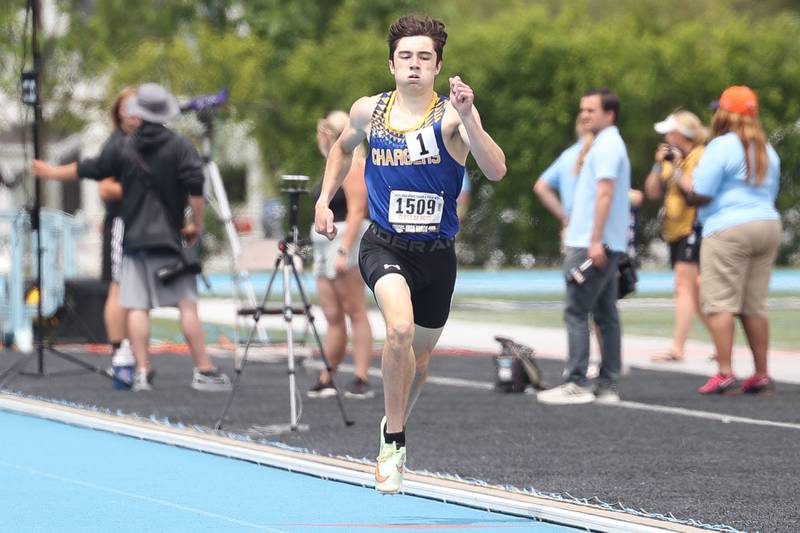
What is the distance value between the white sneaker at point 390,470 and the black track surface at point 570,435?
809 millimetres

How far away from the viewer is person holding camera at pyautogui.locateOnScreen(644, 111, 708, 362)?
43.9 ft

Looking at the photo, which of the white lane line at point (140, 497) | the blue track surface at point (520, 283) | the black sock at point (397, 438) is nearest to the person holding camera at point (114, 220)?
the white lane line at point (140, 497)

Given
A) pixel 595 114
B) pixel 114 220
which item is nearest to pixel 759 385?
pixel 595 114

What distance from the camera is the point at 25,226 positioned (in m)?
15.0

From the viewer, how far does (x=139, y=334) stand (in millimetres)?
12016

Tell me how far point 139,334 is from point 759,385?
436cm

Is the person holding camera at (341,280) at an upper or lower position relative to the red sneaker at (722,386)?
upper

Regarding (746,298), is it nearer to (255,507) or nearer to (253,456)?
(253,456)

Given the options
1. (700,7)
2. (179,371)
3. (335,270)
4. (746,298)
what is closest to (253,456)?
(335,270)

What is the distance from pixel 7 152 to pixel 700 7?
25.9 m

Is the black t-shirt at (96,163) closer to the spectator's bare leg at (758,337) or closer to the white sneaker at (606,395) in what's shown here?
the white sneaker at (606,395)

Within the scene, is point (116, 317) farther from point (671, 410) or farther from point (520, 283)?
point (520, 283)

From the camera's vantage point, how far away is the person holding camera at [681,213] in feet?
43.9

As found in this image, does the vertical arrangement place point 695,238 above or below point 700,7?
below
